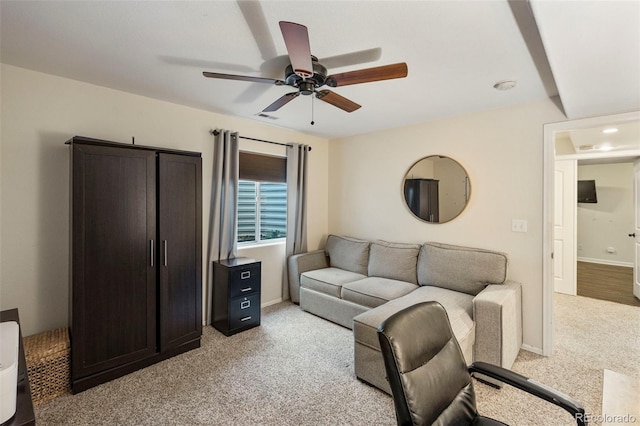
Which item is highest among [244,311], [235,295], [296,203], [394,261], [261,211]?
[296,203]

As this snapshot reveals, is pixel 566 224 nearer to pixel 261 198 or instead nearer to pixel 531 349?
pixel 531 349

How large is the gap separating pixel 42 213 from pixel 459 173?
4.06 meters

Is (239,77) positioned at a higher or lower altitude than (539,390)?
higher

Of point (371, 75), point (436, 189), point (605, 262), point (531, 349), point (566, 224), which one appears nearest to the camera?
point (371, 75)

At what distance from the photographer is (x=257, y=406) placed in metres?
2.09

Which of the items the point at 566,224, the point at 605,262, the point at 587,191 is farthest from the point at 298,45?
the point at 605,262

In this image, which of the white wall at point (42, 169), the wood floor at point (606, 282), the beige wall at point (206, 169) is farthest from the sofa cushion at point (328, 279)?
the wood floor at point (606, 282)

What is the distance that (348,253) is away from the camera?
13.6 ft

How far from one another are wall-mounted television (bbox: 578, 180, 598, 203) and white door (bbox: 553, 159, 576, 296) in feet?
9.69

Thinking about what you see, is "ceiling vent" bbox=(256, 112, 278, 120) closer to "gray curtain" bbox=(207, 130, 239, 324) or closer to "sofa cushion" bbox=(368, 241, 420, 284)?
"gray curtain" bbox=(207, 130, 239, 324)

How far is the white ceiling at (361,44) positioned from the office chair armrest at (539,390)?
164 cm

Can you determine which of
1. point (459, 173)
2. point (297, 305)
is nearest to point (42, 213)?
point (297, 305)

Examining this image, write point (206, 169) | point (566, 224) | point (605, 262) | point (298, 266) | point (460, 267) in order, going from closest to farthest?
point (460, 267) → point (206, 169) → point (298, 266) → point (566, 224) → point (605, 262)

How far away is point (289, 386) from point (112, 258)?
1.75 metres
